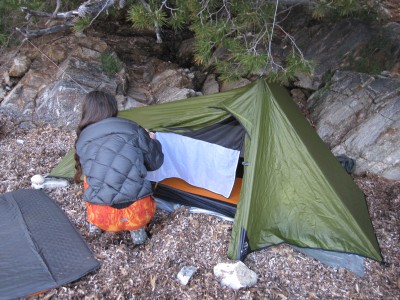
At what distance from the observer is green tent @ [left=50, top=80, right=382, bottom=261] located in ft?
11.0

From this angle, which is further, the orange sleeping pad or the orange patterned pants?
the orange sleeping pad

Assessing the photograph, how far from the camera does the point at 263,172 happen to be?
3.45 m

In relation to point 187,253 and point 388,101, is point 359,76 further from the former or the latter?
point 187,253

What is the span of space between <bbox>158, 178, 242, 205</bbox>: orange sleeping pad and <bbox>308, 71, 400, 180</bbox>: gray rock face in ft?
5.93

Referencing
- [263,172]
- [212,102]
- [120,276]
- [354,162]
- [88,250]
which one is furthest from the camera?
[354,162]

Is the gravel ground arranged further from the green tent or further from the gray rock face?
the gray rock face

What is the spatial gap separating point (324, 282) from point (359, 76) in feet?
11.0

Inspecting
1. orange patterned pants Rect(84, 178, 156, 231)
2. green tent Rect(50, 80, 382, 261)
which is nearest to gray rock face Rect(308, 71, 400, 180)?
green tent Rect(50, 80, 382, 261)

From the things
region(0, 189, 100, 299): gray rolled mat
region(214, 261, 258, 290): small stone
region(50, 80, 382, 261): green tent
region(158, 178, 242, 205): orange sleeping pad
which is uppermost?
region(50, 80, 382, 261): green tent

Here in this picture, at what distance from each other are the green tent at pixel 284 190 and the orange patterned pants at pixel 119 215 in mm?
806

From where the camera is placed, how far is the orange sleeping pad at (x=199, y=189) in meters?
3.87

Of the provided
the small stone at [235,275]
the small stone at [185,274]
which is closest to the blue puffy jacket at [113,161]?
the small stone at [185,274]

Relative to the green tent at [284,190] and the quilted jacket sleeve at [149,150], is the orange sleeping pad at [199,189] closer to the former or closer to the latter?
the green tent at [284,190]

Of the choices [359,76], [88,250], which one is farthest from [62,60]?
[359,76]
